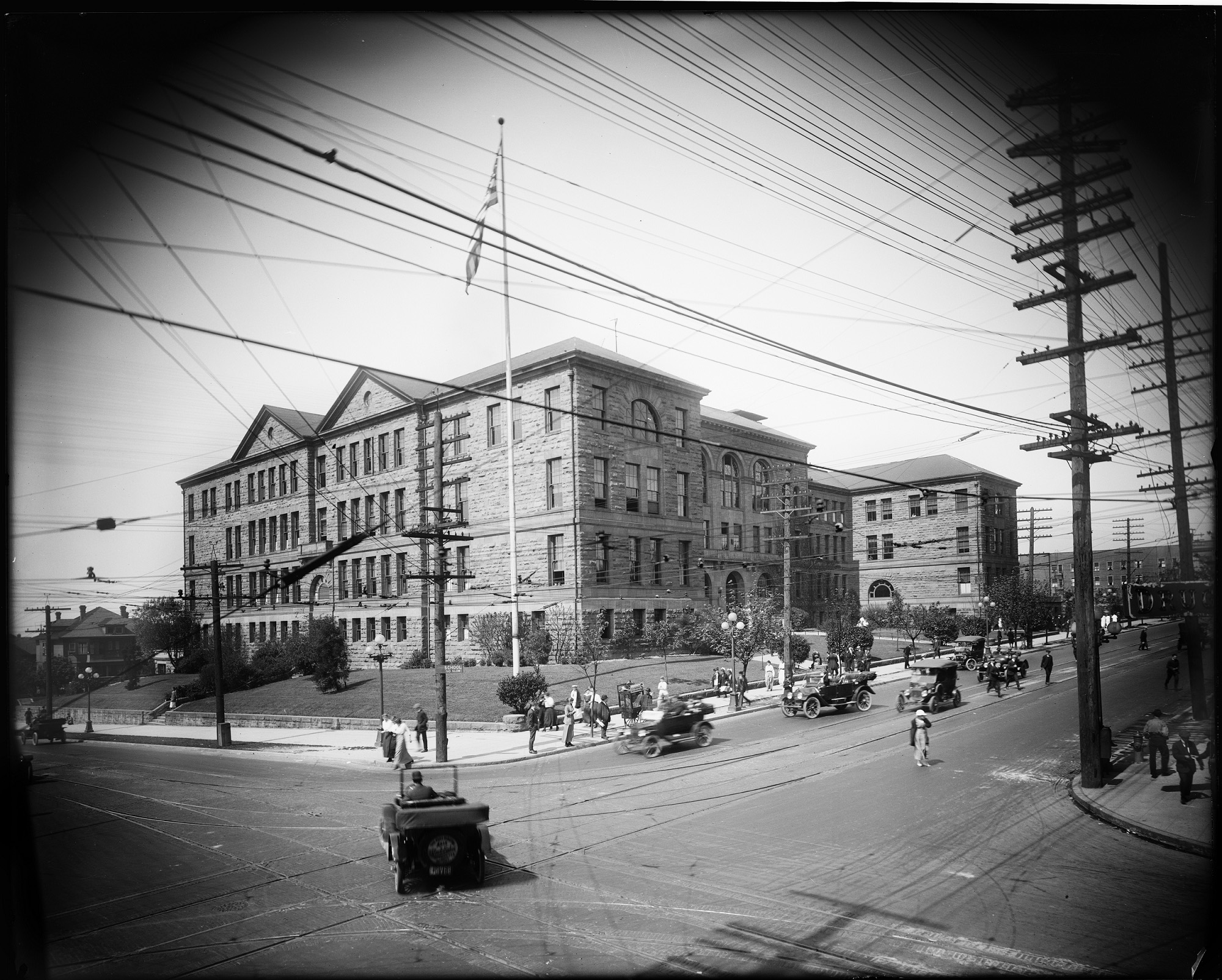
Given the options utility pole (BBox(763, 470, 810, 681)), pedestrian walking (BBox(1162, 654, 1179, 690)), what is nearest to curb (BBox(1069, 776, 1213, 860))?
pedestrian walking (BBox(1162, 654, 1179, 690))

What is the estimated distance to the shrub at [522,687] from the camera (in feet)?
37.9

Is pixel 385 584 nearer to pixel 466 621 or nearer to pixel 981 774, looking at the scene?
pixel 466 621

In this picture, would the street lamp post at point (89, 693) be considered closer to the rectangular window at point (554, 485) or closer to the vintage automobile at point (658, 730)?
the rectangular window at point (554, 485)

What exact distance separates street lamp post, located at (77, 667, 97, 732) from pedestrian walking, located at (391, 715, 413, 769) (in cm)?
383

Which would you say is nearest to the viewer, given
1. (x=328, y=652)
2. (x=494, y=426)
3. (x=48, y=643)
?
(x=48, y=643)

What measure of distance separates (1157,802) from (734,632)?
13431 millimetres

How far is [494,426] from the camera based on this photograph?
9750 mm

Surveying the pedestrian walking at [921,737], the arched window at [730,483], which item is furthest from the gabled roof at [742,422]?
the pedestrian walking at [921,737]

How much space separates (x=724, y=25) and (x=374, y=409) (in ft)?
19.6

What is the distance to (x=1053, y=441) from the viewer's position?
35.0 ft

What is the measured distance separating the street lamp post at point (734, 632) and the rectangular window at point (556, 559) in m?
12.6

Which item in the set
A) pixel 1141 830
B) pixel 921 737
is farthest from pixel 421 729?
pixel 1141 830

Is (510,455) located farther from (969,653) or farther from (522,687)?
(969,653)

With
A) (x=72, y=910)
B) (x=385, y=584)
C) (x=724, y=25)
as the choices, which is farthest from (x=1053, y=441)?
(x=72, y=910)
